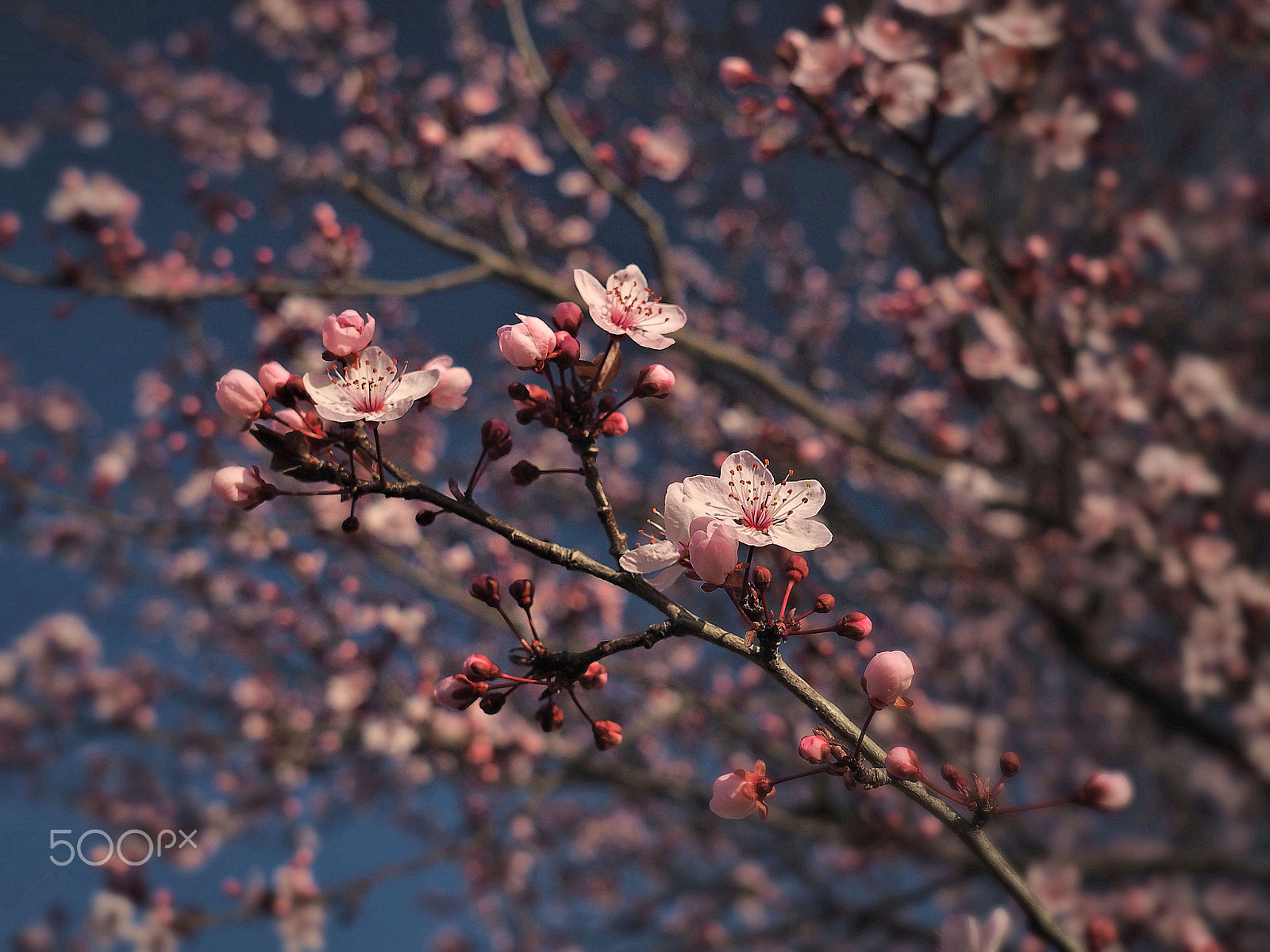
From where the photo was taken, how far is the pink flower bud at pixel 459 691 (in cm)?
113

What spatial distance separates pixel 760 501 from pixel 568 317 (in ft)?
1.72

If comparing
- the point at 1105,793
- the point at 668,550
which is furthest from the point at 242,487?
the point at 1105,793

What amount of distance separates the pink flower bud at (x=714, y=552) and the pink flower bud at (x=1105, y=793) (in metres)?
0.87

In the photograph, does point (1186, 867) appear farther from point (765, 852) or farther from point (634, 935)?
point (634, 935)

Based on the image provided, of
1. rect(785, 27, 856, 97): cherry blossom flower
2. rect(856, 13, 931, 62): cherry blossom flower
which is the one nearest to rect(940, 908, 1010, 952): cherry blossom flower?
rect(785, 27, 856, 97): cherry blossom flower

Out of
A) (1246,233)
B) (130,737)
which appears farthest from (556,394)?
(1246,233)

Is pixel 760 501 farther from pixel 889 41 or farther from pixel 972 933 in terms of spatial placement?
pixel 889 41

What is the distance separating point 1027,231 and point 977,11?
3.80 ft

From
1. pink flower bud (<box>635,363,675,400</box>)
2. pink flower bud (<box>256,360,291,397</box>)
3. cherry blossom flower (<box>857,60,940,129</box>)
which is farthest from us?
cherry blossom flower (<box>857,60,940,129</box>)

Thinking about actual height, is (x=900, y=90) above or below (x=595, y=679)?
above

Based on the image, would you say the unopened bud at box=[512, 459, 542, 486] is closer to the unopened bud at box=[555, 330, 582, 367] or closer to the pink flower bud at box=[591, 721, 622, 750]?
the unopened bud at box=[555, 330, 582, 367]

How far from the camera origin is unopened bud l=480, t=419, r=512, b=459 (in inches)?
48.3

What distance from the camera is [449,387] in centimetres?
125

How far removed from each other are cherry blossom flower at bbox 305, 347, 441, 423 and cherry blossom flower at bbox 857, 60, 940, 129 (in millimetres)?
1750
